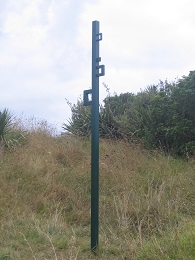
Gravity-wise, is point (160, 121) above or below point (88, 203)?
above

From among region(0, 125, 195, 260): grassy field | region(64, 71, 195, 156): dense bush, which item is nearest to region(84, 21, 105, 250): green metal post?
region(0, 125, 195, 260): grassy field

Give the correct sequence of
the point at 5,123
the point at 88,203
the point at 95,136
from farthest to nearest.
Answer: the point at 5,123
the point at 88,203
the point at 95,136

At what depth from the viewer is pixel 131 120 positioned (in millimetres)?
10195

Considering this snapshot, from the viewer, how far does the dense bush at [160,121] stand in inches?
324

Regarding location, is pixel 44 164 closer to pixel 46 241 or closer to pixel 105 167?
pixel 105 167

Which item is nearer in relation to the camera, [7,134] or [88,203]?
[88,203]

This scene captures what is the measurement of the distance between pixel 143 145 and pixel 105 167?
2258 millimetres

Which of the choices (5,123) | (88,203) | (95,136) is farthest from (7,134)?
(95,136)

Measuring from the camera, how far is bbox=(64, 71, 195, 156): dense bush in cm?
823

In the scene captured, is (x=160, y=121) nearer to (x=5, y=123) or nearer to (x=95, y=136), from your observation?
(x=5, y=123)

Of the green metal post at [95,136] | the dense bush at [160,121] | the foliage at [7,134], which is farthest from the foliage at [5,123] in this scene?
the green metal post at [95,136]

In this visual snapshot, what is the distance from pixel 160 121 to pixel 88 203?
4.02 m

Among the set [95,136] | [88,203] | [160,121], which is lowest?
[88,203]

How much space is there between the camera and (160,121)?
906 centimetres
